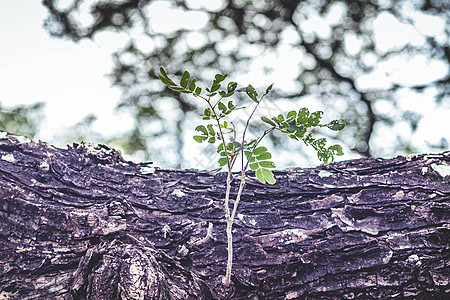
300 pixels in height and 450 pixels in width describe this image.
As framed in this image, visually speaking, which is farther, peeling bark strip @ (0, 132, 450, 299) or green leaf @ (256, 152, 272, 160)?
green leaf @ (256, 152, 272, 160)

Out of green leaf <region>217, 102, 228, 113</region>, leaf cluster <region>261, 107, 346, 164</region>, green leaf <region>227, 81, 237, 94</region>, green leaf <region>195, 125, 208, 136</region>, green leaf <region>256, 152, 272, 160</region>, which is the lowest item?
green leaf <region>256, 152, 272, 160</region>

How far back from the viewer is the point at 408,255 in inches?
35.9

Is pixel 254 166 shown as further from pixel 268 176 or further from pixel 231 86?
pixel 231 86

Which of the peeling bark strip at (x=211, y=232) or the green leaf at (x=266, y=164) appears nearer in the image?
the peeling bark strip at (x=211, y=232)

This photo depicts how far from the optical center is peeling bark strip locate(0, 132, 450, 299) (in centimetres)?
86

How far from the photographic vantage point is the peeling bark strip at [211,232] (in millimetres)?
863

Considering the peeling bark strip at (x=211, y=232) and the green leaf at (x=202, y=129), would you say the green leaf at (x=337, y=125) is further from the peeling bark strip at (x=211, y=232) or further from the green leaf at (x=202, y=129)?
the green leaf at (x=202, y=129)

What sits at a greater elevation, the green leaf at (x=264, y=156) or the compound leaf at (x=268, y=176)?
the green leaf at (x=264, y=156)

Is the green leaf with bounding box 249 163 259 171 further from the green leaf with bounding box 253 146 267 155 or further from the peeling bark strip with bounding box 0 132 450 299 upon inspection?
the peeling bark strip with bounding box 0 132 450 299

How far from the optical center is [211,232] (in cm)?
98

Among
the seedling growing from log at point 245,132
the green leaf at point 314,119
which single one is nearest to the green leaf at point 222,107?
the seedling growing from log at point 245,132

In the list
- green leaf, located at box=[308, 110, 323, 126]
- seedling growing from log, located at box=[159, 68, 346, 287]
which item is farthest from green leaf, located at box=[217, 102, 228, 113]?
green leaf, located at box=[308, 110, 323, 126]

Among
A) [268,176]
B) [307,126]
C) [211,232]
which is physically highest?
[307,126]

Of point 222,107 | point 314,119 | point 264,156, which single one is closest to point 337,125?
point 314,119
